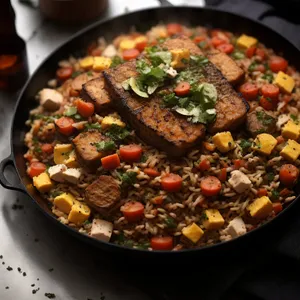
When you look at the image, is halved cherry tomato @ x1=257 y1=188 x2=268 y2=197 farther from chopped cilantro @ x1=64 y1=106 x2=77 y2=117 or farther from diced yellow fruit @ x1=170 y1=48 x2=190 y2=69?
chopped cilantro @ x1=64 y1=106 x2=77 y2=117

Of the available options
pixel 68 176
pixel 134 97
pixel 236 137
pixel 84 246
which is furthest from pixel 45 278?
pixel 236 137

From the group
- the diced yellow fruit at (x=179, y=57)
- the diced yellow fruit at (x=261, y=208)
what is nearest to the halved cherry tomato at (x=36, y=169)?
the diced yellow fruit at (x=179, y=57)

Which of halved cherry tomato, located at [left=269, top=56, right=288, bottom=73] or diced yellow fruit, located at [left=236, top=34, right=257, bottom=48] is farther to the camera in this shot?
diced yellow fruit, located at [left=236, top=34, right=257, bottom=48]

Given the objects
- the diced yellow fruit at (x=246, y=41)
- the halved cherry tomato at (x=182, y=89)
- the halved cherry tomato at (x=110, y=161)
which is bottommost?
the halved cherry tomato at (x=110, y=161)

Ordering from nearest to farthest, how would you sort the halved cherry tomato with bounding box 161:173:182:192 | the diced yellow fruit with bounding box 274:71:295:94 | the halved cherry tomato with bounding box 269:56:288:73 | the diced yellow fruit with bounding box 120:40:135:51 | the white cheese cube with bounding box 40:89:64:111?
the halved cherry tomato with bounding box 161:173:182:192 → the diced yellow fruit with bounding box 274:71:295:94 → the white cheese cube with bounding box 40:89:64:111 → the halved cherry tomato with bounding box 269:56:288:73 → the diced yellow fruit with bounding box 120:40:135:51

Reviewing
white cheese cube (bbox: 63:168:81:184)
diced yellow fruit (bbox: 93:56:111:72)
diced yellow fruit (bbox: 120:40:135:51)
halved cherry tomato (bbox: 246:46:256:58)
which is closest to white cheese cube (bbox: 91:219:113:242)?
white cheese cube (bbox: 63:168:81:184)

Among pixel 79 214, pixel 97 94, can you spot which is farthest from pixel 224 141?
pixel 79 214

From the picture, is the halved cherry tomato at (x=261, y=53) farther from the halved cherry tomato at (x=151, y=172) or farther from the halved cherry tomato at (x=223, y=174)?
the halved cherry tomato at (x=151, y=172)

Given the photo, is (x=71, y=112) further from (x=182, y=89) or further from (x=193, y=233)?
(x=193, y=233)
